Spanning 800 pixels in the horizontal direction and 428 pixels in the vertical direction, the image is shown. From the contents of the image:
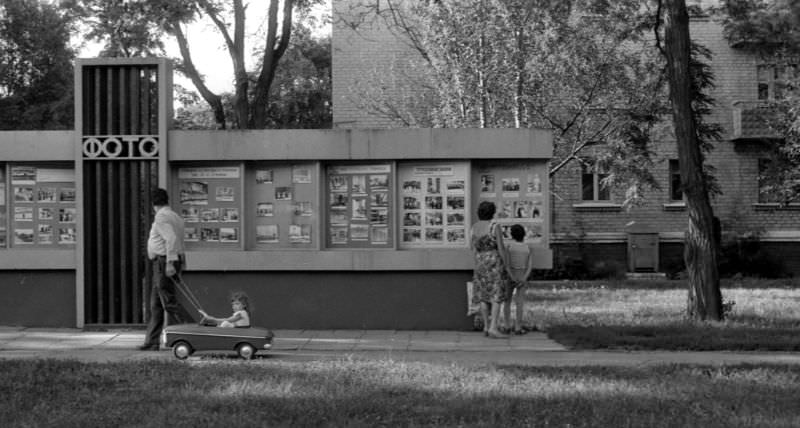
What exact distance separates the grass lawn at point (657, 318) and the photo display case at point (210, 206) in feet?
14.0

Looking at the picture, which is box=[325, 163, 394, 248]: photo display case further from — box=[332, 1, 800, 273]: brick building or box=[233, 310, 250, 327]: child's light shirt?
box=[332, 1, 800, 273]: brick building

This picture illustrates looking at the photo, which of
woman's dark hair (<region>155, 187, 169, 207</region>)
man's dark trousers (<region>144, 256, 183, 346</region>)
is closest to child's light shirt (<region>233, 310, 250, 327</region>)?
man's dark trousers (<region>144, 256, 183, 346</region>)

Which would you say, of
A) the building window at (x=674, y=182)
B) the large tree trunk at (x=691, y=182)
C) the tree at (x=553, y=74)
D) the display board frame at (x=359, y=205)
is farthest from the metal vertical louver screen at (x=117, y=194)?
the building window at (x=674, y=182)

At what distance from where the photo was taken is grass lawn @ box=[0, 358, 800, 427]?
733 cm

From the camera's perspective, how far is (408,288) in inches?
528

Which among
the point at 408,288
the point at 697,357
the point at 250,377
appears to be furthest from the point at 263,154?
the point at 697,357

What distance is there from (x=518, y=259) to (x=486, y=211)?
3.20 feet

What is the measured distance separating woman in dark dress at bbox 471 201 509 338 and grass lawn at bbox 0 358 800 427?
9.43 ft

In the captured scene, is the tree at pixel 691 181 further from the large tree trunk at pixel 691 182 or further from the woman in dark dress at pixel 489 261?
the woman in dark dress at pixel 489 261

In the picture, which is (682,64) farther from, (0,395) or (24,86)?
(24,86)

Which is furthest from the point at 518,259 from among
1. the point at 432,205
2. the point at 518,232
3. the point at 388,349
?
the point at 388,349

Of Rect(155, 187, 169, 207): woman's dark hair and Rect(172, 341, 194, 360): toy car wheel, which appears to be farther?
Rect(155, 187, 169, 207): woman's dark hair

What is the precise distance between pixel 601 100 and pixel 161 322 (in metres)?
14.1

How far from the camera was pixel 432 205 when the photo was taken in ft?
44.8
